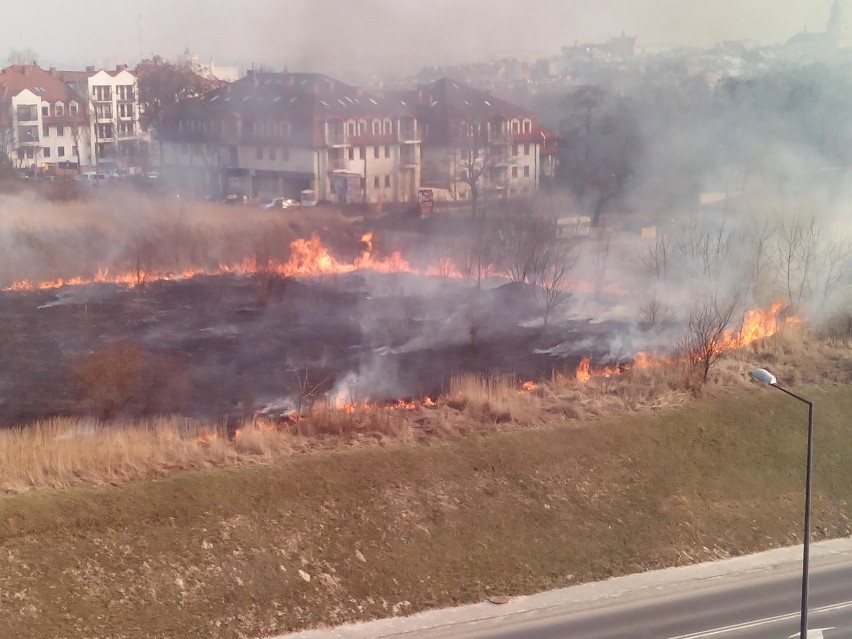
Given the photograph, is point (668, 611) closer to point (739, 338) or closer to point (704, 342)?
point (704, 342)

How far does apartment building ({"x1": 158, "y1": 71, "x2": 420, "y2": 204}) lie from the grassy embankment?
32.2ft

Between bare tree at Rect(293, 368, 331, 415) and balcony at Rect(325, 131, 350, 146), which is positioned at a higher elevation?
balcony at Rect(325, 131, 350, 146)

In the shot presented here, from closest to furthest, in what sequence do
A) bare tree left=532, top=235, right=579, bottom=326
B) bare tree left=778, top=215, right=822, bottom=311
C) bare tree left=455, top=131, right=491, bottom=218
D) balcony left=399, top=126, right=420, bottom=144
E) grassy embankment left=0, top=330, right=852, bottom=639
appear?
grassy embankment left=0, top=330, right=852, bottom=639 → bare tree left=532, top=235, right=579, bottom=326 → bare tree left=778, top=215, right=822, bottom=311 → balcony left=399, top=126, right=420, bottom=144 → bare tree left=455, top=131, right=491, bottom=218

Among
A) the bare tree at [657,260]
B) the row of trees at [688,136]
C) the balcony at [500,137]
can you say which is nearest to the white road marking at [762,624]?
the bare tree at [657,260]

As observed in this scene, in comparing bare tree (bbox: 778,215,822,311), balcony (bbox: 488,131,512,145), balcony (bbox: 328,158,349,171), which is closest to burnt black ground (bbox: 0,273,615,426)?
balcony (bbox: 328,158,349,171)

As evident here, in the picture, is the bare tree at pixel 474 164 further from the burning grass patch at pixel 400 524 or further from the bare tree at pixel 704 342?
the burning grass patch at pixel 400 524

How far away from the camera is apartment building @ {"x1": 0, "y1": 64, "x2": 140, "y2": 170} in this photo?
90.1ft

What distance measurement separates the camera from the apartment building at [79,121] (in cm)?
2747

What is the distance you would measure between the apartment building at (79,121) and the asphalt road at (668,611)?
21712 mm

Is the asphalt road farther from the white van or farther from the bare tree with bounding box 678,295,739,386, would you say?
the white van

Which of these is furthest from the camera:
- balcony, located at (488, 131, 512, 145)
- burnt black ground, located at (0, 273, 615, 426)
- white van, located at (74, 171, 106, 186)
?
white van, located at (74, 171, 106, 186)

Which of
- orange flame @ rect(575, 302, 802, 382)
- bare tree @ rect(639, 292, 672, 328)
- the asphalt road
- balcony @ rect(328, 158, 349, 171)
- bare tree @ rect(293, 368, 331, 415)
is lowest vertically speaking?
the asphalt road

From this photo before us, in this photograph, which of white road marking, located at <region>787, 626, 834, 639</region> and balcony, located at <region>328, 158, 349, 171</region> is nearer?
white road marking, located at <region>787, 626, 834, 639</region>

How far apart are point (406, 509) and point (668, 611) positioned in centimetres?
326
